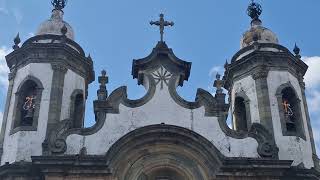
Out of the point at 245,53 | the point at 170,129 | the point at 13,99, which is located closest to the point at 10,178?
the point at 13,99

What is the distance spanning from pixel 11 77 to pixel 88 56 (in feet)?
9.27

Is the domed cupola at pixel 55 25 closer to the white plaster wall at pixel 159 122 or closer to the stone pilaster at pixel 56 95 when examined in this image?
the stone pilaster at pixel 56 95

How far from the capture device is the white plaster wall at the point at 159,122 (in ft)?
57.4

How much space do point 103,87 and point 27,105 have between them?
112 inches

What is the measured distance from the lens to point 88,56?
70.7 ft

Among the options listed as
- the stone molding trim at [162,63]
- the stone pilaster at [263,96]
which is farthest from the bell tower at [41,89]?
the stone pilaster at [263,96]

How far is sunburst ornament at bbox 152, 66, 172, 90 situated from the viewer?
62.3 ft

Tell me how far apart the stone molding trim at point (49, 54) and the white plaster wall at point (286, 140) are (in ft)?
21.8

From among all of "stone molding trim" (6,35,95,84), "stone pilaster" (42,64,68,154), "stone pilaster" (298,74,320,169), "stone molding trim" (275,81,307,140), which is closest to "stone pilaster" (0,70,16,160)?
"stone molding trim" (6,35,95,84)

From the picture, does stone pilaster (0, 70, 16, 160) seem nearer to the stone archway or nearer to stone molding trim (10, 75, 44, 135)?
stone molding trim (10, 75, 44, 135)

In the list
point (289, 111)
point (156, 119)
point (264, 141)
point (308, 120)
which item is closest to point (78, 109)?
point (156, 119)

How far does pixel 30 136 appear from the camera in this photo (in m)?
18.8

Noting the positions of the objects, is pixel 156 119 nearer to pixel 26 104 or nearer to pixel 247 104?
pixel 247 104

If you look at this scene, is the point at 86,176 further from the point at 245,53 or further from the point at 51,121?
the point at 245,53
